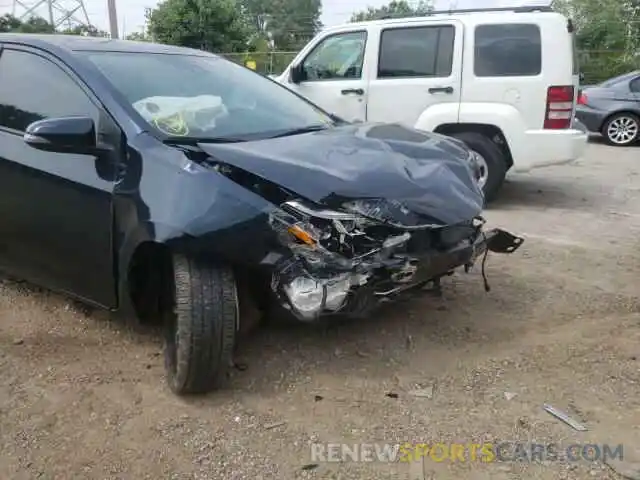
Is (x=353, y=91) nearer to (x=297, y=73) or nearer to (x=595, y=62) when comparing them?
(x=297, y=73)

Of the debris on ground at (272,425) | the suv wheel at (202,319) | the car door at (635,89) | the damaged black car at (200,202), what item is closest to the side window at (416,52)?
the damaged black car at (200,202)

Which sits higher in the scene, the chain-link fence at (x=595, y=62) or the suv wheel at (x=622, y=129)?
the chain-link fence at (x=595, y=62)

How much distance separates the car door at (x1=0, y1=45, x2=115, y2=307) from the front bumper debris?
2.95ft

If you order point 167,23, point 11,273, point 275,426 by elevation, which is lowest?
point 275,426

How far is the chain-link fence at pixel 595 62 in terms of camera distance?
21.3 meters

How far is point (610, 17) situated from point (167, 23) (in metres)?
15.7

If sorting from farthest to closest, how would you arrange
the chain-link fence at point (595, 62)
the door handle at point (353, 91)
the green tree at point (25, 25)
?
the green tree at point (25, 25)
the chain-link fence at point (595, 62)
the door handle at point (353, 91)

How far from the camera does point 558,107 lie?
20.8ft

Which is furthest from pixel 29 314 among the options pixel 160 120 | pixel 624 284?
pixel 624 284

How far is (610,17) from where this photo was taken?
78.4ft

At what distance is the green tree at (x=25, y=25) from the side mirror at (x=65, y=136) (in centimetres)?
2584

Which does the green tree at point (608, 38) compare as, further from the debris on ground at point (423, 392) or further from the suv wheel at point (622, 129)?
the debris on ground at point (423, 392)

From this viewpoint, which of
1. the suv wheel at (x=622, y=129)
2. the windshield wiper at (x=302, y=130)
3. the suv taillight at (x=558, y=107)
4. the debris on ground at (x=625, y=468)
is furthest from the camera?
the suv wheel at (x=622, y=129)

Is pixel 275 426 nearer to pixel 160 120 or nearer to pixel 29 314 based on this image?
pixel 160 120
